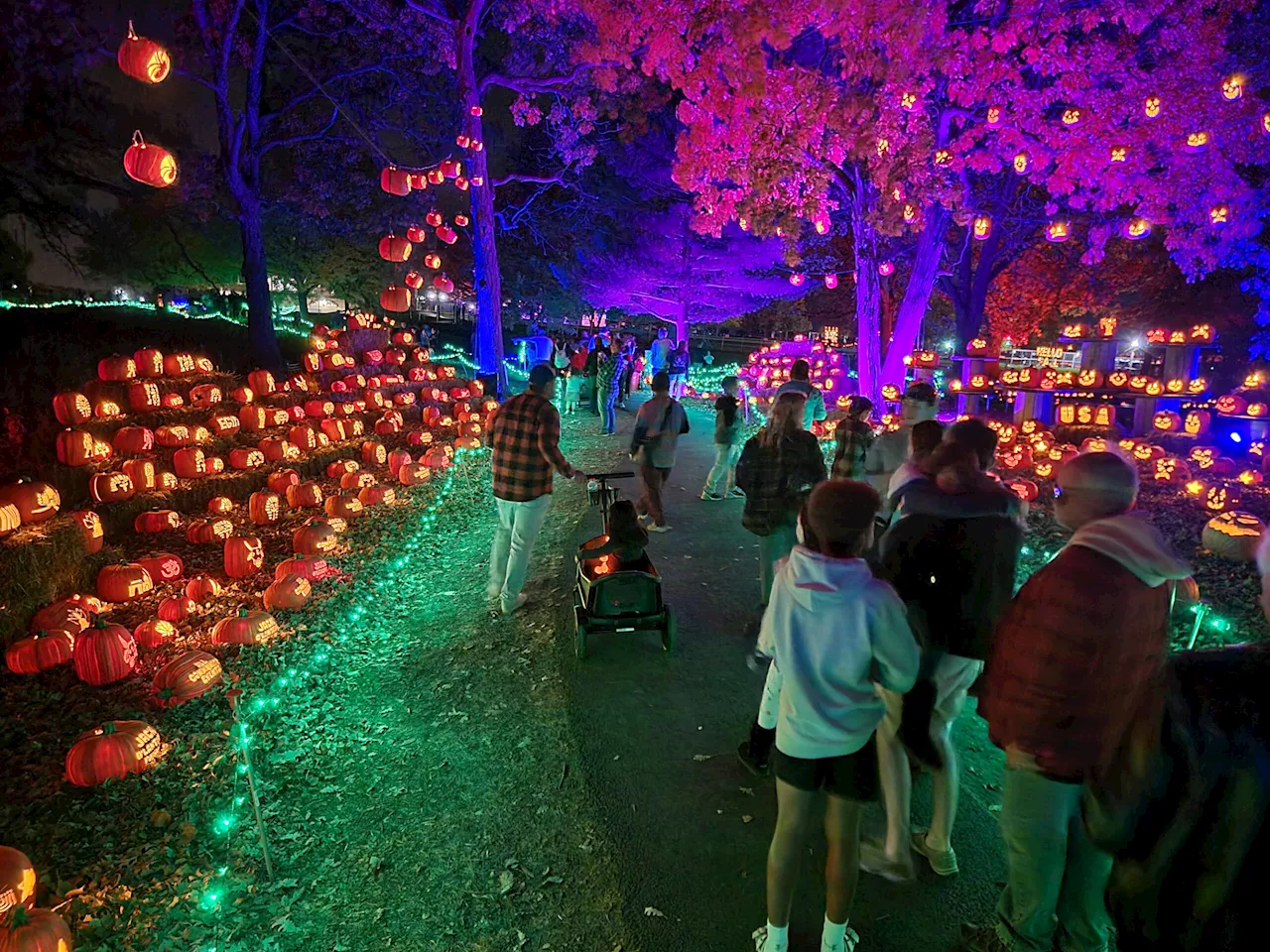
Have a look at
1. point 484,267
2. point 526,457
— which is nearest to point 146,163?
point 526,457

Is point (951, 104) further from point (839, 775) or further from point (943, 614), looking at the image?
point (839, 775)

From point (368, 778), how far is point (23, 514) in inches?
162

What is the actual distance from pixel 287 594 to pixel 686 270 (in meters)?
24.5

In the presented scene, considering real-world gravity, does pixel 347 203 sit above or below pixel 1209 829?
above

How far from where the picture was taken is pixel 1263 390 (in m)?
12.5

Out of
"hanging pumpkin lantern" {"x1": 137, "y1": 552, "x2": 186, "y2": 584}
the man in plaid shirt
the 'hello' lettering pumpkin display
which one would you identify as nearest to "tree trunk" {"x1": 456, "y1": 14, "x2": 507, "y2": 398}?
"hanging pumpkin lantern" {"x1": 137, "y1": 552, "x2": 186, "y2": 584}

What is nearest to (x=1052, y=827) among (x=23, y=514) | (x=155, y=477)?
(x=23, y=514)

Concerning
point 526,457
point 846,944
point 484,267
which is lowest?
point 846,944

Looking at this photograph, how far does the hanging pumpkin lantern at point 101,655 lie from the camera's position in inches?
190

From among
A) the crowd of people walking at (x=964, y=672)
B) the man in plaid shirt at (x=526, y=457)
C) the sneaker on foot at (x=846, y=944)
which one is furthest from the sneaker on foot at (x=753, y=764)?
the man in plaid shirt at (x=526, y=457)

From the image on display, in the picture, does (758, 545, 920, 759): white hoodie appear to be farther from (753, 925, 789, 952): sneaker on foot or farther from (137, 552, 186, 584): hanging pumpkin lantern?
(137, 552, 186, 584): hanging pumpkin lantern

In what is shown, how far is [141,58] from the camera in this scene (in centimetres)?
741

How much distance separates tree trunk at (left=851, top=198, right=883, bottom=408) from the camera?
15.1 metres

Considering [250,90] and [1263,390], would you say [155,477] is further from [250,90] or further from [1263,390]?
[1263,390]
